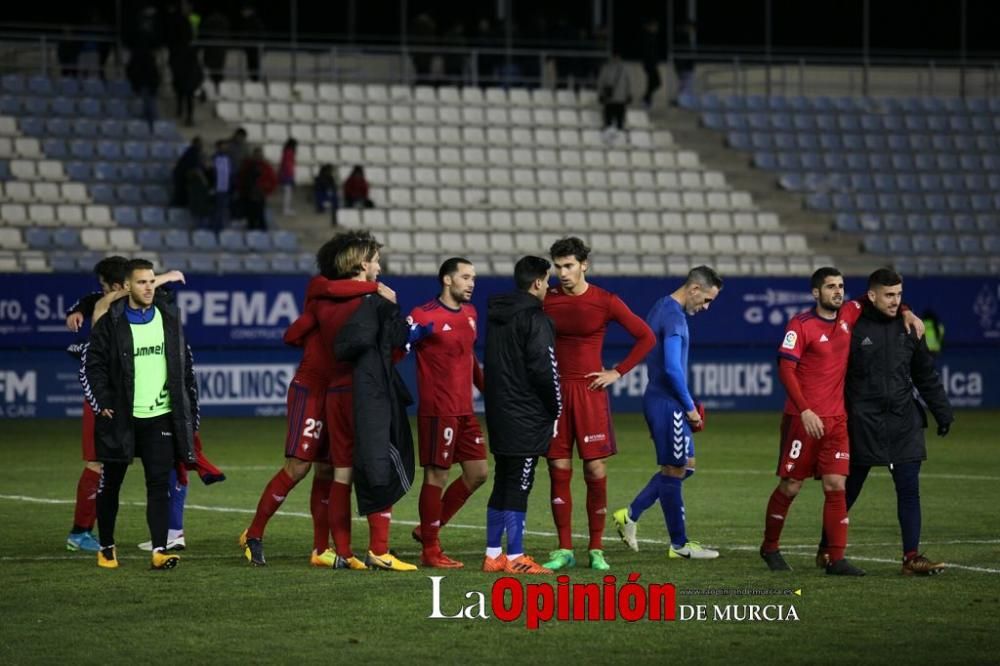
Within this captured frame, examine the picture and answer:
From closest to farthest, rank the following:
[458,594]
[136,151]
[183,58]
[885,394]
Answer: [458,594] < [885,394] < [136,151] < [183,58]

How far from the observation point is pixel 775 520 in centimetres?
1170

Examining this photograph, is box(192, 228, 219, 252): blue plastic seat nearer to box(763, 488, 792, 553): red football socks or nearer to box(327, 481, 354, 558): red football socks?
box(327, 481, 354, 558): red football socks

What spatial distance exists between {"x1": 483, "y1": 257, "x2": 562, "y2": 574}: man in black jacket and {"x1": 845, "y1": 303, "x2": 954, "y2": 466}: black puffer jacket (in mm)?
1955

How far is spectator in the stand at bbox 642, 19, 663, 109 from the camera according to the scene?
36.0 metres

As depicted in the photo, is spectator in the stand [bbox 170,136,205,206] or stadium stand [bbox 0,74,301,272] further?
spectator in the stand [bbox 170,136,205,206]

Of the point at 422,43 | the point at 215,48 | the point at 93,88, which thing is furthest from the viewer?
the point at 422,43

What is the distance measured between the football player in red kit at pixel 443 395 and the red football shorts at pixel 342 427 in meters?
0.54

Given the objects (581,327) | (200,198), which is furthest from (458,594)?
(200,198)

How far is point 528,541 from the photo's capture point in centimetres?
1342

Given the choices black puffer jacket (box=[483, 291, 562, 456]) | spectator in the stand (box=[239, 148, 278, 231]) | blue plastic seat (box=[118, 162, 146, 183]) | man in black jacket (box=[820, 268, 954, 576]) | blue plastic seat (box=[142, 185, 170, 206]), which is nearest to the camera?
black puffer jacket (box=[483, 291, 562, 456])

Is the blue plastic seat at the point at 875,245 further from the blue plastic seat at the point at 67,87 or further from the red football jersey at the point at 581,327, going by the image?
the red football jersey at the point at 581,327

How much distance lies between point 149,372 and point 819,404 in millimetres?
4302

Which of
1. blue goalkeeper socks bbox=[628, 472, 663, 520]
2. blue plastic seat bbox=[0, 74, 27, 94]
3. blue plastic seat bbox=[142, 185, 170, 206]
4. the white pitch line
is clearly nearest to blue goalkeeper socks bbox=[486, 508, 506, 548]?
blue goalkeeper socks bbox=[628, 472, 663, 520]

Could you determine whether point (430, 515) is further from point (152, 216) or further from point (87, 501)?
point (152, 216)
